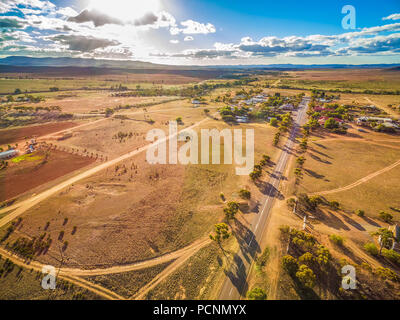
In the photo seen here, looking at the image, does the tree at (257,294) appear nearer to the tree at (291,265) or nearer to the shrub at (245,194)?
the tree at (291,265)

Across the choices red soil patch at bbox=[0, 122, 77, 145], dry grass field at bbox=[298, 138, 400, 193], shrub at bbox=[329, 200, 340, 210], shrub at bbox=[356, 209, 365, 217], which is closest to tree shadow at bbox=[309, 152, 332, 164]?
dry grass field at bbox=[298, 138, 400, 193]

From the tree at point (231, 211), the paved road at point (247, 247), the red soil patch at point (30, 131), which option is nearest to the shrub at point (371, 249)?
the paved road at point (247, 247)

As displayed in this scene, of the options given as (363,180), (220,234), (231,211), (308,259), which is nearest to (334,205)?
(308,259)

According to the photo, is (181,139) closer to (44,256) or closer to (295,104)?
(44,256)

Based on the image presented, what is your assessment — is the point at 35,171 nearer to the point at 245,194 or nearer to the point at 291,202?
the point at 245,194

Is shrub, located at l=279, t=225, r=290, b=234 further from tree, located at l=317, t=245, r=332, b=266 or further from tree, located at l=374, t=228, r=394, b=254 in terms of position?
tree, located at l=374, t=228, r=394, b=254

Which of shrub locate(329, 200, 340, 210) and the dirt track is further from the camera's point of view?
the dirt track
